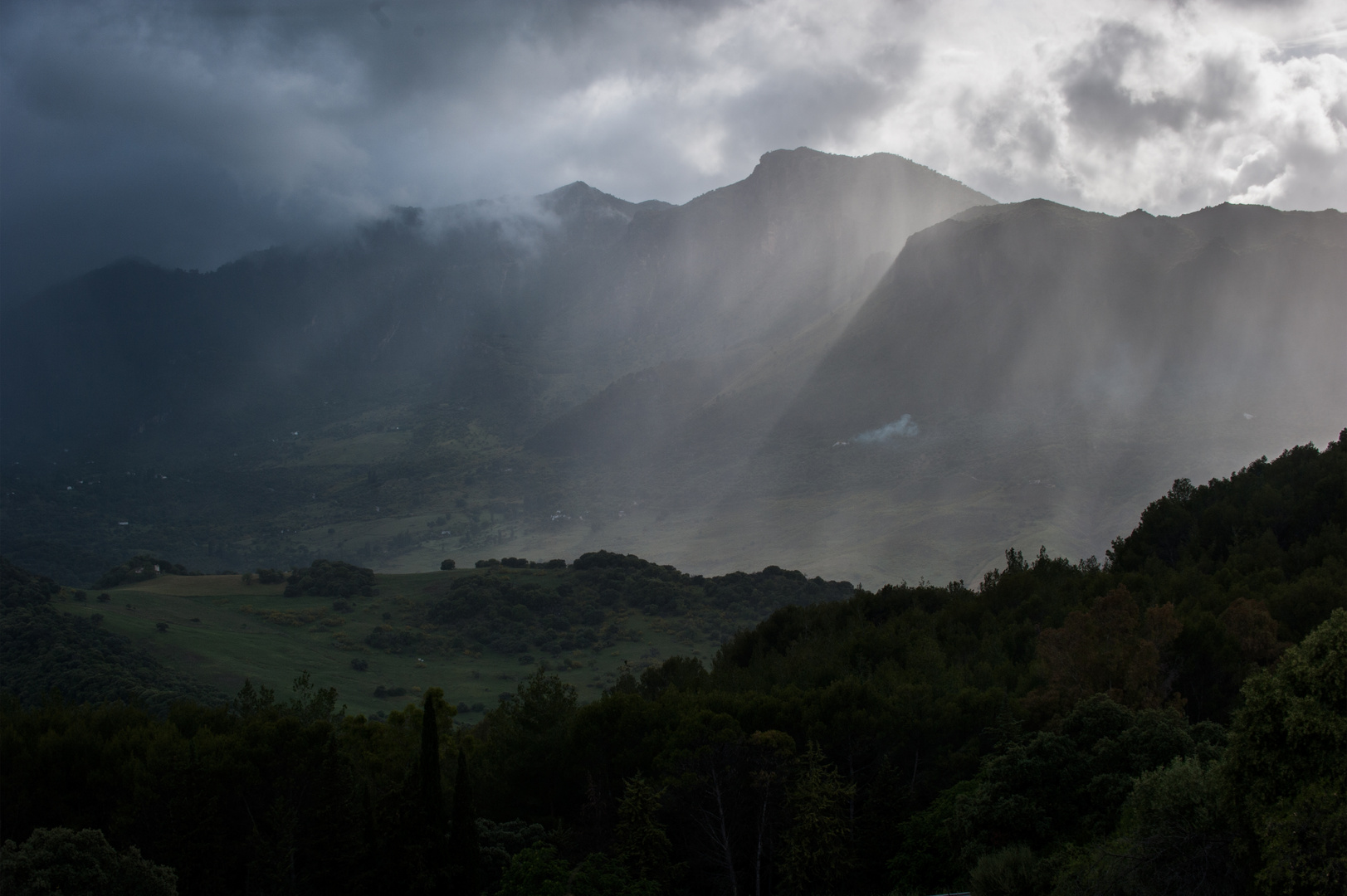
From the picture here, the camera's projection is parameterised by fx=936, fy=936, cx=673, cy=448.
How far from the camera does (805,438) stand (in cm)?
17475

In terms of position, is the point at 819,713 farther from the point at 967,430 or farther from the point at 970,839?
the point at 967,430

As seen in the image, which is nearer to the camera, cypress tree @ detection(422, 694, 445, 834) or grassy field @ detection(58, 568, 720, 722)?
cypress tree @ detection(422, 694, 445, 834)

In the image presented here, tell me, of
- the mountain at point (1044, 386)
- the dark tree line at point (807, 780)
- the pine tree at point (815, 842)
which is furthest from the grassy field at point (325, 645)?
the mountain at point (1044, 386)

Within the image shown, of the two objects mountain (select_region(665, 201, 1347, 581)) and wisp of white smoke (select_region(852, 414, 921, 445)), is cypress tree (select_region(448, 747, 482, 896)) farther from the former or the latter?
wisp of white smoke (select_region(852, 414, 921, 445))

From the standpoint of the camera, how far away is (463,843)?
83.3 feet

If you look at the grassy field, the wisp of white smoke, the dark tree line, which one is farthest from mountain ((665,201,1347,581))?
the dark tree line

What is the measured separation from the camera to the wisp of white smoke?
16438cm

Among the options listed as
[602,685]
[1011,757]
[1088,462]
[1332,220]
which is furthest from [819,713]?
[1332,220]

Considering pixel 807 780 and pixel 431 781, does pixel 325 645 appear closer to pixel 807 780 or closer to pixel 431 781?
pixel 431 781

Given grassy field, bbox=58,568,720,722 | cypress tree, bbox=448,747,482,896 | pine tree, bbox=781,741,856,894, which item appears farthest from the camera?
grassy field, bbox=58,568,720,722

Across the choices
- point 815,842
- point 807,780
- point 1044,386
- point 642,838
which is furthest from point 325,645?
point 1044,386

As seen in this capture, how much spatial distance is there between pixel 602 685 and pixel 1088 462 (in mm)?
89879

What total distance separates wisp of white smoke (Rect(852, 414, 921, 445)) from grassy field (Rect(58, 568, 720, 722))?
72287 millimetres

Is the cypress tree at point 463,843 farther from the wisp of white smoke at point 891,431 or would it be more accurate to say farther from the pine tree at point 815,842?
the wisp of white smoke at point 891,431
